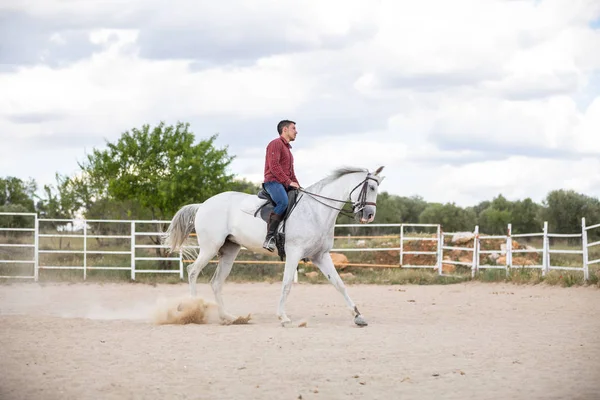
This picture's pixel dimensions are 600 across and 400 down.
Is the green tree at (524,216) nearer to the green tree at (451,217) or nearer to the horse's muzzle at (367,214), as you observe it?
the green tree at (451,217)

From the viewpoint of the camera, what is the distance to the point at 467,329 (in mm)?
Answer: 9977

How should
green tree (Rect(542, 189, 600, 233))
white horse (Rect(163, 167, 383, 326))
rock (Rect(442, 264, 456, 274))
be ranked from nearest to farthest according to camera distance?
1. white horse (Rect(163, 167, 383, 326))
2. rock (Rect(442, 264, 456, 274))
3. green tree (Rect(542, 189, 600, 233))

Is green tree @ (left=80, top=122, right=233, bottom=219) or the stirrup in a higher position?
green tree @ (left=80, top=122, right=233, bottom=219)

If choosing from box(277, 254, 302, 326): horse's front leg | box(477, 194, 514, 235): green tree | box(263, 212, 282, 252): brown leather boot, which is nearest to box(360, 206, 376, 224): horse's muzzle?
box(277, 254, 302, 326): horse's front leg

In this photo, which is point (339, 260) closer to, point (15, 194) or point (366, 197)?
point (366, 197)

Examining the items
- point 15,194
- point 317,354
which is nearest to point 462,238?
point 317,354

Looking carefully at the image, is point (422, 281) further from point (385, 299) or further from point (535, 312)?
point (535, 312)

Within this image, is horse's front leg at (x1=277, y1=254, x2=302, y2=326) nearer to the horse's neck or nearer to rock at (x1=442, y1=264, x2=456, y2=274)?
the horse's neck

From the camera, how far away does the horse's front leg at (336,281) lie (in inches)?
404

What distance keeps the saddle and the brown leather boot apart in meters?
0.06

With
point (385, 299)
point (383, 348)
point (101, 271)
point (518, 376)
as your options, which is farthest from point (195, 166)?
point (518, 376)

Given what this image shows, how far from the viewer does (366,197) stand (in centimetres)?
1023

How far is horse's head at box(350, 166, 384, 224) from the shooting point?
10109mm

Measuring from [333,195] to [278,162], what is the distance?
0.94m
